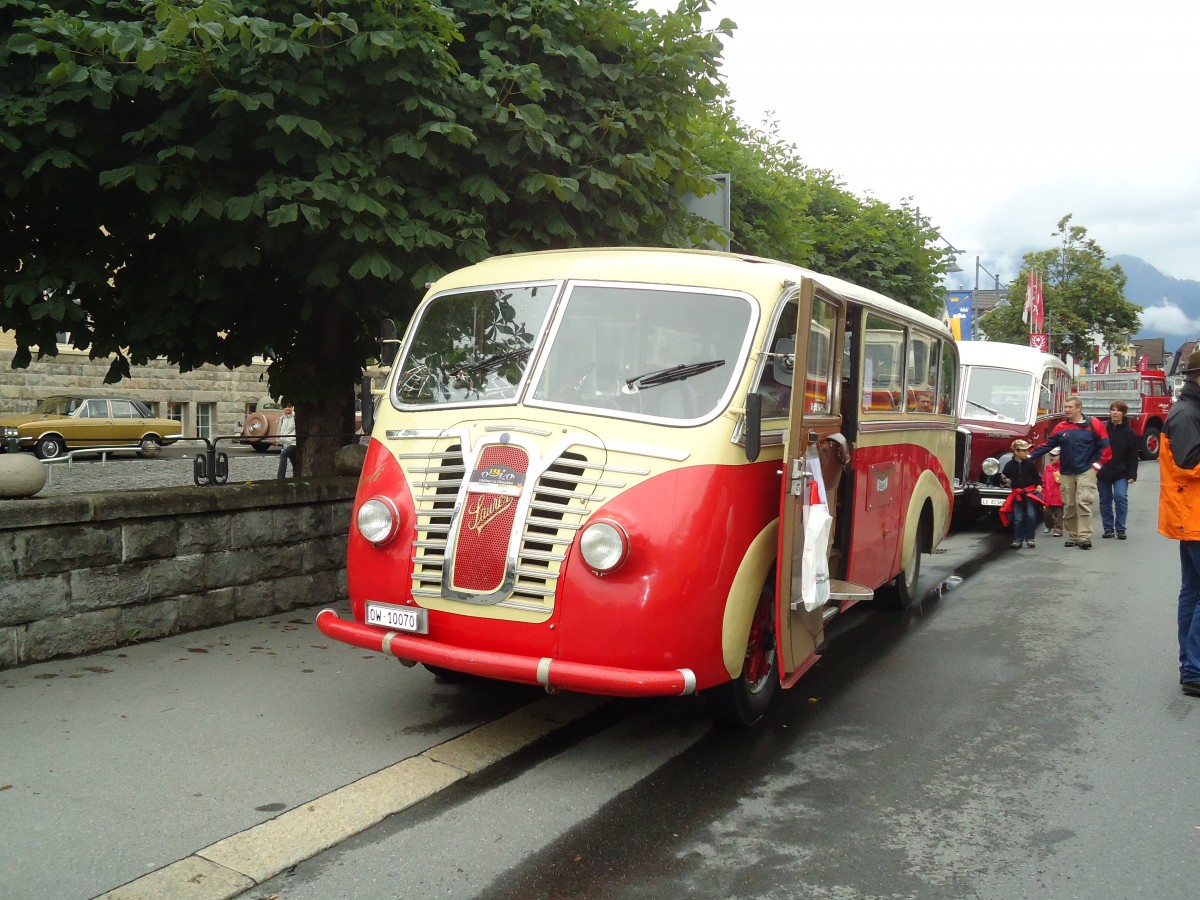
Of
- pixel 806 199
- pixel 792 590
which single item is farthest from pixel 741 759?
pixel 806 199

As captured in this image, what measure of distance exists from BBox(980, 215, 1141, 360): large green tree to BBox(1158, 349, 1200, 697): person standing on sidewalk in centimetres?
4990

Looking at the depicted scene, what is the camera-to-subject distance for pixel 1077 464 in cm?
1432

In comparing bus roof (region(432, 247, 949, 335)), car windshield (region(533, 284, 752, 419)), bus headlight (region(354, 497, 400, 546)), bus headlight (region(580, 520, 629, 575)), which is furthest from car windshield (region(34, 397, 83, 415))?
bus headlight (region(580, 520, 629, 575))

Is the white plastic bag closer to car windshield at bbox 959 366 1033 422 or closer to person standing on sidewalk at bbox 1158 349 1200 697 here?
person standing on sidewalk at bbox 1158 349 1200 697

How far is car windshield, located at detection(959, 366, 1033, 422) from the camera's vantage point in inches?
674

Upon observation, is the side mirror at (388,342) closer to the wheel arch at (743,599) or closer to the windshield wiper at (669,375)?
the windshield wiper at (669,375)

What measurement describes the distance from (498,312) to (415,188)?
7.24 ft

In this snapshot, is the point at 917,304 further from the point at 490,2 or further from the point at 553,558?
the point at 553,558

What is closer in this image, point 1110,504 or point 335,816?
point 335,816

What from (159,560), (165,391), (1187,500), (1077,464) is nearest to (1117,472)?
(1077,464)

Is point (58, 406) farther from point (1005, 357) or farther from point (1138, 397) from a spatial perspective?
point (1138, 397)

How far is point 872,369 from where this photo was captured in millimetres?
7777

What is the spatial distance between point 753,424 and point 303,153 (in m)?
4.03

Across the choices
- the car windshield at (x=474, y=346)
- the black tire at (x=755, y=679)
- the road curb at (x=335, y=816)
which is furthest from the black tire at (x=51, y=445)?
the black tire at (x=755, y=679)
